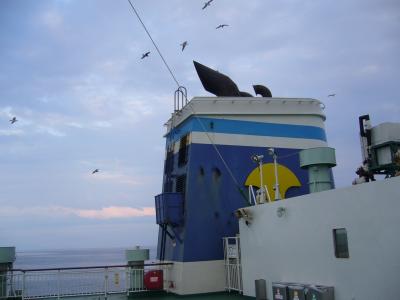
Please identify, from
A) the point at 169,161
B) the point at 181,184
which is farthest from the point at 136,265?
the point at 169,161

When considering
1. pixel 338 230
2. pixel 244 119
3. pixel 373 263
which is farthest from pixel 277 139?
pixel 373 263

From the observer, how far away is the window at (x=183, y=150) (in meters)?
13.6

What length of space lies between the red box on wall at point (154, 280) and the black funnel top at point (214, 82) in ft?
20.8

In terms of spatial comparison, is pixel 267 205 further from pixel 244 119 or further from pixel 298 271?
pixel 244 119

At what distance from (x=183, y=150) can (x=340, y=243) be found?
7.18m

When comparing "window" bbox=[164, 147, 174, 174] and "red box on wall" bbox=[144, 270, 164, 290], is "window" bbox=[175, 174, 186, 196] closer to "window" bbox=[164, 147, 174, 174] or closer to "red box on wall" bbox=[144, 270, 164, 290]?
"window" bbox=[164, 147, 174, 174]

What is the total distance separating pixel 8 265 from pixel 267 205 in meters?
8.07

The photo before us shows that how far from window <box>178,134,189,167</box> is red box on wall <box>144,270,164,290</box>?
11.7 ft

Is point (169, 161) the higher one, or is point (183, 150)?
point (183, 150)

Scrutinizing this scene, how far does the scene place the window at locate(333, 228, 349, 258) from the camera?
7.54m

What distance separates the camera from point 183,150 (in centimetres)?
1391

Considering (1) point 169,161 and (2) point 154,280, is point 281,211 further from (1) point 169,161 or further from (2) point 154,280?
(1) point 169,161

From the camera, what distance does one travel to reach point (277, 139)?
46.0ft

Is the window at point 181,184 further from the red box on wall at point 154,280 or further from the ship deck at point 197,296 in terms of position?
the ship deck at point 197,296
